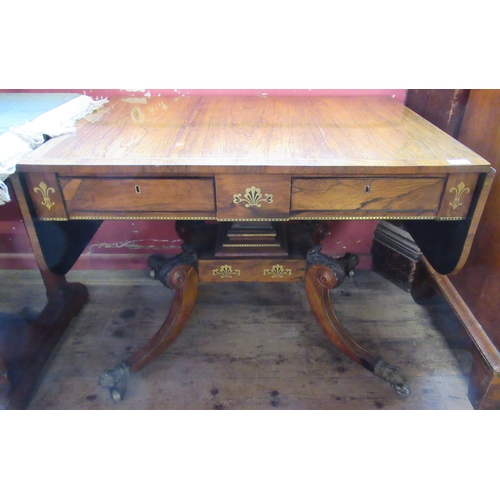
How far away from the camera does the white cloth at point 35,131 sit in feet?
2.85

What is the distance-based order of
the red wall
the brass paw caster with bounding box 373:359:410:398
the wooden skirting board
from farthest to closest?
the red wall → the brass paw caster with bounding box 373:359:410:398 → the wooden skirting board

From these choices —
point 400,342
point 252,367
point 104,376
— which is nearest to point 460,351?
point 400,342

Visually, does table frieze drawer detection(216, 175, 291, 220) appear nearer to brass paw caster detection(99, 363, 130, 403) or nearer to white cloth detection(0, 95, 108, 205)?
white cloth detection(0, 95, 108, 205)

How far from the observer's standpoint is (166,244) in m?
1.79

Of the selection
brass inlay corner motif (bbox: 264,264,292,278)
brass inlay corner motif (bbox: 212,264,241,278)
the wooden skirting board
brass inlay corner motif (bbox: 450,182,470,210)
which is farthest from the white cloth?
the wooden skirting board

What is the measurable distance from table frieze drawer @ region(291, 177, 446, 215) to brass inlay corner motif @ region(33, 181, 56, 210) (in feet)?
1.88

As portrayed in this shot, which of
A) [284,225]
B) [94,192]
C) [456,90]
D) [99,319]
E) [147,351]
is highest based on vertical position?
[456,90]

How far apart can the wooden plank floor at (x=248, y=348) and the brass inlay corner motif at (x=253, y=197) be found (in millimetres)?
643

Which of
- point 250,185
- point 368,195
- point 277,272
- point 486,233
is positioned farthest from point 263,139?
point 486,233

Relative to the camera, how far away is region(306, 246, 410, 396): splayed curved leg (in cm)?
119

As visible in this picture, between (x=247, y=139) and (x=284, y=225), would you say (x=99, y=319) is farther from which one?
(x=247, y=139)

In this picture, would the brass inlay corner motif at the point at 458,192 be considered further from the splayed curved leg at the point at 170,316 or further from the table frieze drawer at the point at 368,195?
the splayed curved leg at the point at 170,316

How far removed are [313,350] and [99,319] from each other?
835 millimetres

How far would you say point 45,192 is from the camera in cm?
93
